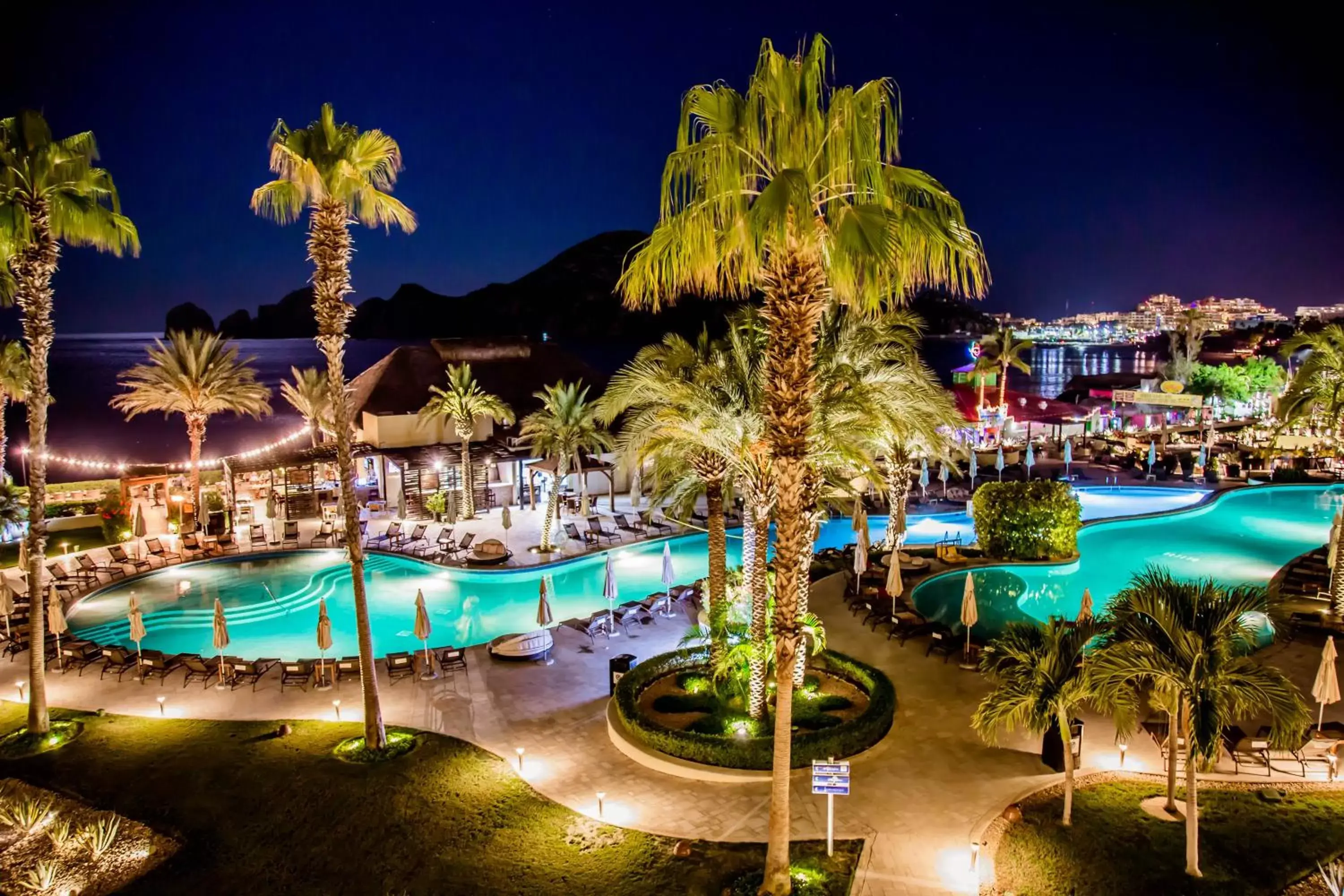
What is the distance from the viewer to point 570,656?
16.2 metres

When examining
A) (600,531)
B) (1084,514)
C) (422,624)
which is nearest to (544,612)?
(422,624)

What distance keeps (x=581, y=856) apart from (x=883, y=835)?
143 inches

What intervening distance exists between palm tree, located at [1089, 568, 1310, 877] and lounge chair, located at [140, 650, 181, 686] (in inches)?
608

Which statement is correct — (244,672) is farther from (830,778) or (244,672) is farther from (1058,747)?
(1058,747)

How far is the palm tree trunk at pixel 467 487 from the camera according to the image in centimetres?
2867

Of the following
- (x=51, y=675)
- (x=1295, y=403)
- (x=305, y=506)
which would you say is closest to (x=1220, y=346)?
(x=1295, y=403)

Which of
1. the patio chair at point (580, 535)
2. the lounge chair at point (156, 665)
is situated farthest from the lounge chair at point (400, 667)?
the patio chair at point (580, 535)

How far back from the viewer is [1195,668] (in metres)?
8.27

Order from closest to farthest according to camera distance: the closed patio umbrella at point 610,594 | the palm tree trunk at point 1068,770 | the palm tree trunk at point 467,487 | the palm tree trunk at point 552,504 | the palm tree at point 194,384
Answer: the palm tree trunk at point 1068,770 < the closed patio umbrella at point 610,594 < the palm tree trunk at point 552,504 < the palm tree at point 194,384 < the palm tree trunk at point 467,487

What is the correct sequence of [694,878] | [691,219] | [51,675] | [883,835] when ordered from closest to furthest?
[691,219], [694,878], [883,835], [51,675]

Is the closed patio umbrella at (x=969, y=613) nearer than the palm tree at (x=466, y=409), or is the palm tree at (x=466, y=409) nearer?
the closed patio umbrella at (x=969, y=613)

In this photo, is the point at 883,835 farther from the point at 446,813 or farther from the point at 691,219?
the point at 691,219

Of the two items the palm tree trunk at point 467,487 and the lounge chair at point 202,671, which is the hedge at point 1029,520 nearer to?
the palm tree trunk at point 467,487

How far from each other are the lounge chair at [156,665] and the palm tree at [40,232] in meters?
1.93
